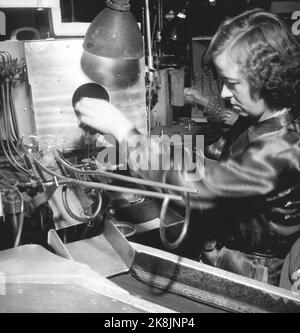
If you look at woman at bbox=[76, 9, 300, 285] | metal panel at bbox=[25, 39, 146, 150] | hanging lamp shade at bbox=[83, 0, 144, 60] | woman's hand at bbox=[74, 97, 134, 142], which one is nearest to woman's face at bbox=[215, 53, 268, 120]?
woman at bbox=[76, 9, 300, 285]

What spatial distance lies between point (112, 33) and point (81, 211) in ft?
4.24

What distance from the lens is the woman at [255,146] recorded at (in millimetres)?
1697

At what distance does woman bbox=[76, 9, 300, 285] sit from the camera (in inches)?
66.8

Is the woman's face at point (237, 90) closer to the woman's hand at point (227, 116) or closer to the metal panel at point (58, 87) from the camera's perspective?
the metal panel at point (58, 87)

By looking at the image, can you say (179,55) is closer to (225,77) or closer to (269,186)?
(225,77)

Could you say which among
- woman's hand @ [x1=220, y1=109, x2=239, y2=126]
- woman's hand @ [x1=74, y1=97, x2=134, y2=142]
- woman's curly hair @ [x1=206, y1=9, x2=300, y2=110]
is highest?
woman's curly hair @ [x1=206, y1=9, x2=300, y2=110]

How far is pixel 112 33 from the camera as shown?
2523mm

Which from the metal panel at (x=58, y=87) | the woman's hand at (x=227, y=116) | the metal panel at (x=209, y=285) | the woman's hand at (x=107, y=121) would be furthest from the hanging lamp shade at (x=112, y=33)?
the woman's hand at (x=227, y=116)

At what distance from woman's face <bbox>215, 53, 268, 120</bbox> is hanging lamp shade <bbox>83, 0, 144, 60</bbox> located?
2.92ft

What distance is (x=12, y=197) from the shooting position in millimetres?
2029

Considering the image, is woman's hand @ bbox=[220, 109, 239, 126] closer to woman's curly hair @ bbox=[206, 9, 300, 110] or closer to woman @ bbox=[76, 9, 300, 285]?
woman @ bbox=[76, 9, 300, 285]
